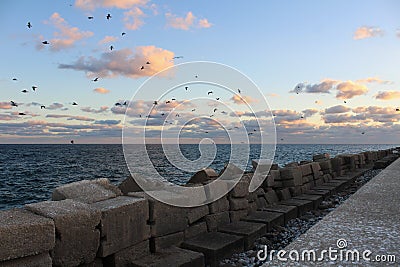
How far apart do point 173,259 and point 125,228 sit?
0.82 metres

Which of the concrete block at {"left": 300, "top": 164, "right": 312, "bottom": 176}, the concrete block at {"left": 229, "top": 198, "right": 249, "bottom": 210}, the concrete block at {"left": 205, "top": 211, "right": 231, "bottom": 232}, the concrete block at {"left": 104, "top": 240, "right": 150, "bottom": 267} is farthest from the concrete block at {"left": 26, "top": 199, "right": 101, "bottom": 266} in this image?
the concrete block at {"left": 300, "top": 164, "right": 312, "bottom": 176}

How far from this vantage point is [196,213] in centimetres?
600

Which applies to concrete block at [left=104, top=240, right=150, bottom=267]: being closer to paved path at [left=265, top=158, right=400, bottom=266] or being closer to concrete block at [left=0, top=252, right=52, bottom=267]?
concrete block at [left=0, top=252, right=52, bottom=267]

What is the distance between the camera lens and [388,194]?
25.2 feet

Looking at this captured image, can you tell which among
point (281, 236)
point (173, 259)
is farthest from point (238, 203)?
point (173, 259)

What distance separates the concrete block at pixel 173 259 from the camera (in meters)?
4.68

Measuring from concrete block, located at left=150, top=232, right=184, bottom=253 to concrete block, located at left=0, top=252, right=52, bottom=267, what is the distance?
1685 mm

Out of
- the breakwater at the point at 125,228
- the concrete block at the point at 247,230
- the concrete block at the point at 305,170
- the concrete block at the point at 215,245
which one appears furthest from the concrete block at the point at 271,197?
the concrete block at the point at 215,245

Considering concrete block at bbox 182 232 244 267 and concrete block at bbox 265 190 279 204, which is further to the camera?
concrete block at bbox 265 190 279 204

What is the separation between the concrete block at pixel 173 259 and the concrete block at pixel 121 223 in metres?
0.29

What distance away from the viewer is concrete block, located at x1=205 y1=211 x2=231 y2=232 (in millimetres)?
6266

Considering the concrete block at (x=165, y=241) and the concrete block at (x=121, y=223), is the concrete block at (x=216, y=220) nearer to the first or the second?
the concrete block at (x=165, y=241)

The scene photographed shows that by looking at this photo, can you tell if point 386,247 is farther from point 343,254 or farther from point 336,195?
point 336,195

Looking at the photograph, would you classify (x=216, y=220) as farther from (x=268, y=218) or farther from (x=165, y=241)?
(x=165, y=241)
